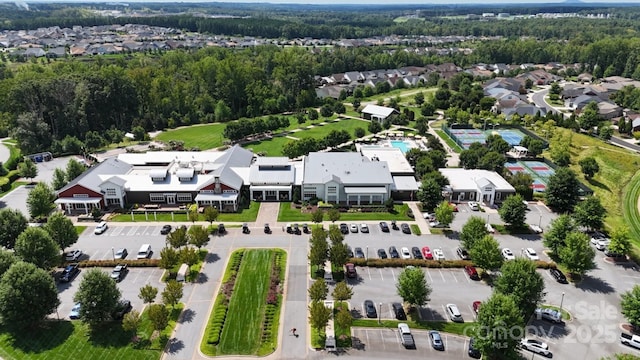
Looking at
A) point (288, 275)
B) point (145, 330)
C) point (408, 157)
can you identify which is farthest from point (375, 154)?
point (145, 330)

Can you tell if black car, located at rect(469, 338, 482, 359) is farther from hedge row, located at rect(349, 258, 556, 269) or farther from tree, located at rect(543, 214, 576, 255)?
tree, located at rect(543, 214, 576, 255)

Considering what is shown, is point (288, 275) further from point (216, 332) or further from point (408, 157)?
point (408, 157)

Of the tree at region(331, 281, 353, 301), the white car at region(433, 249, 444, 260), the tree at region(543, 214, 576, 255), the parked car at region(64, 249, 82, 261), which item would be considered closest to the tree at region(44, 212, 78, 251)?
the parked car at region(64, 249, 82, 261)

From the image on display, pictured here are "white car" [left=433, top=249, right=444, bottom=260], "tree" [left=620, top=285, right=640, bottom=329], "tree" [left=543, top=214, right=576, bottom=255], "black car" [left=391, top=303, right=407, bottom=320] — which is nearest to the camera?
"tree" [left=620, top=285, right=640, bottom=329]

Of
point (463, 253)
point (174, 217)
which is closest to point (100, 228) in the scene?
point (174, 217)

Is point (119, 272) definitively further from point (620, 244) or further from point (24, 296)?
point (620, 244)

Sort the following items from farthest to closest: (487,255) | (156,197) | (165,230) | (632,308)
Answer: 1. (156,197)
2. (165,230)
3. (487,255)
4. (632,308)

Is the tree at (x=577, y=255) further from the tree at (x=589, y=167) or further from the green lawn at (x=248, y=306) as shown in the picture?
the tree at (x=589, y=167)
